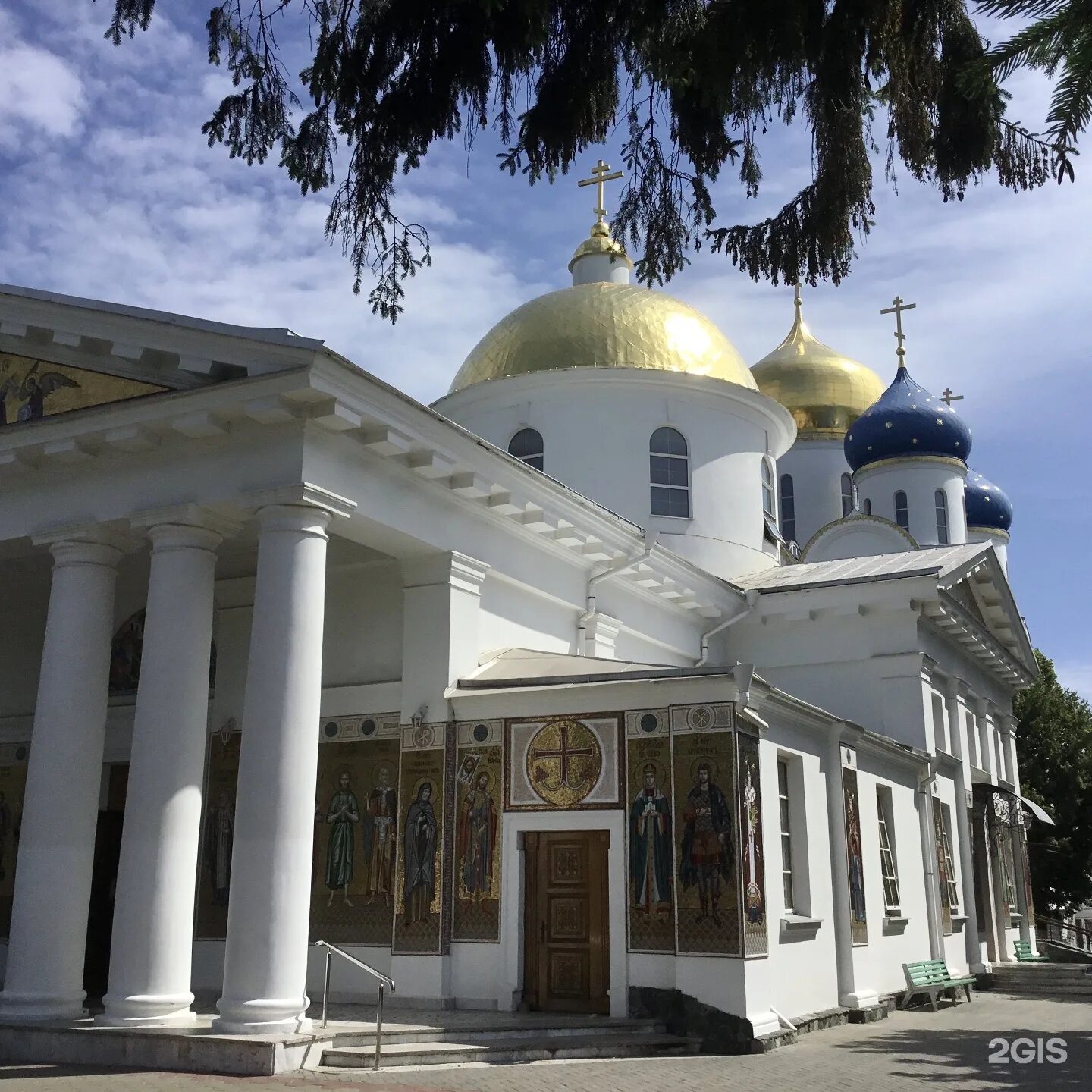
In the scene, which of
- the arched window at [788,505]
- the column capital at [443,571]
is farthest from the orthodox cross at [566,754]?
the arched window at [788,505]

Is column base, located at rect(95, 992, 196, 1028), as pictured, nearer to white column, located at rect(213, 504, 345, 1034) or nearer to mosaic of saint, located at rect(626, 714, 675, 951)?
white column, located at rect(213, 504, 345, 1034)

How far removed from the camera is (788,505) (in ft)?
115

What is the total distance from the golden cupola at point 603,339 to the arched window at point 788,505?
11.8 meters

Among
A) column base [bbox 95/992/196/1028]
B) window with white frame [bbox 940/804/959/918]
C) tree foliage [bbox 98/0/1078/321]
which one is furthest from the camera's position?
window with white frame [bbox 940/804/959/918]

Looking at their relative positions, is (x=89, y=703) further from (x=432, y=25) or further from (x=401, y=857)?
(x=432, y=25)

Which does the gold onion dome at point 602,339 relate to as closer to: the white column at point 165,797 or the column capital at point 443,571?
the column capital at point 443,571

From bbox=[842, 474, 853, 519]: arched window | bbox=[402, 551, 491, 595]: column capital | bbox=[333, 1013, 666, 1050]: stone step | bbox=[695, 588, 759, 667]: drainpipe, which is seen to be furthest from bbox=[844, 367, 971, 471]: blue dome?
bbox=[333, 1013, 666, 1050]: stone step

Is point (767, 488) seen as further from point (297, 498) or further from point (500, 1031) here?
point (500, 1031)

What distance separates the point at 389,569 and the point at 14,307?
4819 mm

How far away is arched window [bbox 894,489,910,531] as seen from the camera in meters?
31.4

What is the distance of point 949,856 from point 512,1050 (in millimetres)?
11262

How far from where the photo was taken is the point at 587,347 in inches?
858

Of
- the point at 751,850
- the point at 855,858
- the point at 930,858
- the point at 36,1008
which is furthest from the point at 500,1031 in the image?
the point at 930,858

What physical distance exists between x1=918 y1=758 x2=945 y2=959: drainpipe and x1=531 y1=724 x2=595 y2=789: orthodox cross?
7.57m
